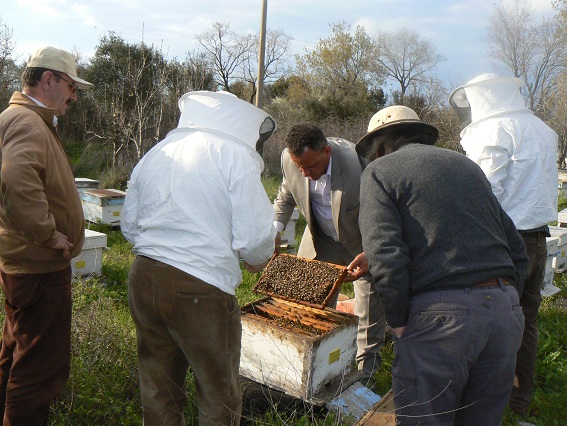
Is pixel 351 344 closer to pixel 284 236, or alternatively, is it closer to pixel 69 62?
pixel 69 62

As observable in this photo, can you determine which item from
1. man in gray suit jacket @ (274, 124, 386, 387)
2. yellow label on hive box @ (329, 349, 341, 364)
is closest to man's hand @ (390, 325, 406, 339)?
yellow label on hive box @ (329, 349, 341, 364)

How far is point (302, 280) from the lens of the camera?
3.39 metres

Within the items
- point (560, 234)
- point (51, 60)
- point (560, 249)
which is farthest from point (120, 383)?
point (560, 249)

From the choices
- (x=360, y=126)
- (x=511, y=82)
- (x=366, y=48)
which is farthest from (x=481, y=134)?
(x=366, y=48)

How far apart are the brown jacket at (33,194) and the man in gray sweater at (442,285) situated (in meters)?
1.58

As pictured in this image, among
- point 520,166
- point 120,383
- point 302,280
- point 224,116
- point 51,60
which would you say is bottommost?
point 120,383

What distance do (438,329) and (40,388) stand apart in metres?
2.04

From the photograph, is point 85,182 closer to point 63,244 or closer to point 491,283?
point 63,244

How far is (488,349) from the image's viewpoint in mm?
2033

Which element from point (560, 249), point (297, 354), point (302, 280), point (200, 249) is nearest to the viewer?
point (200, 249)

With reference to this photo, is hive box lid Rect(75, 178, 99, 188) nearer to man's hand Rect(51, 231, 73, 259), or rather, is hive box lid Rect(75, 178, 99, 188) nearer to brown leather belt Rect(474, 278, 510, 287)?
man's hand Rect(51, 231, 73, 259)

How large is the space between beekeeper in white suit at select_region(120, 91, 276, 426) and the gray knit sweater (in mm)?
531

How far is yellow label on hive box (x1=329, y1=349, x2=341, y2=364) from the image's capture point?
9.53ft

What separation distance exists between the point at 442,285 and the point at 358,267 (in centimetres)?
124
